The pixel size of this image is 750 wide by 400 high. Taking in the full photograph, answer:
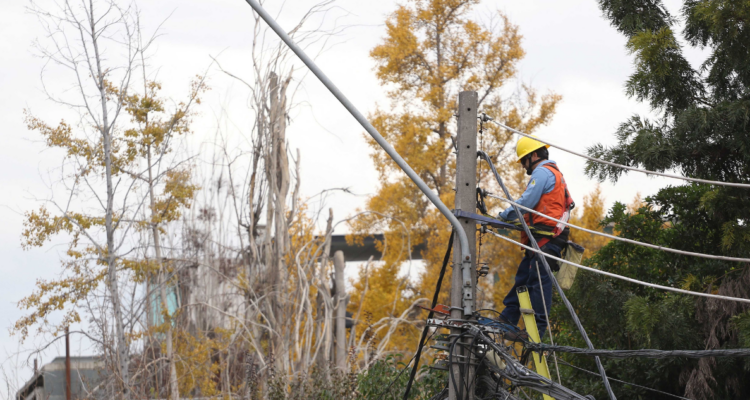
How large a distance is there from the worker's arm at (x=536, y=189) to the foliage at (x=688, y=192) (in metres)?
2.57

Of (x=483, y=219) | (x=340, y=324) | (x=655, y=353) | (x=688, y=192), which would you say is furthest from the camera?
(x=340, y=324)

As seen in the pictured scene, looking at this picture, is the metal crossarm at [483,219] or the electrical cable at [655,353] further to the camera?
the metal crossarm at [483,219]

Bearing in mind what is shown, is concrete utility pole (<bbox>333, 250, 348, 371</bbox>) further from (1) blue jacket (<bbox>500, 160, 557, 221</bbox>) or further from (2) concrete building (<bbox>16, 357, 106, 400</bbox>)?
(1) blue jacket (<bbox>500, 160, 557, 221</bbox>)

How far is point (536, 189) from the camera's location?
577cm

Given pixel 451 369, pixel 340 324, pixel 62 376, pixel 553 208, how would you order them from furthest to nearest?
pixel 62 376
pixel 340 324
pixel 553 208
pixel 451 369

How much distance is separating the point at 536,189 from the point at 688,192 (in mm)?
3970

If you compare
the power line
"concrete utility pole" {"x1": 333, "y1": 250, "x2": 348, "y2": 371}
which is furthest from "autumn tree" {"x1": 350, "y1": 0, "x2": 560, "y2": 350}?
the power line

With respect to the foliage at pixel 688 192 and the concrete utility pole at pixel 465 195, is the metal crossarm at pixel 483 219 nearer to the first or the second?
the concrete utility pole at pixel 465 195

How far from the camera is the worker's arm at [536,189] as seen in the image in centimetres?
577

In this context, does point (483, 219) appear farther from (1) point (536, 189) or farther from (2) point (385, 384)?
(2) point (385, 384)

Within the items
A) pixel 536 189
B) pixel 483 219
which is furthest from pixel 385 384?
pixel 536 189

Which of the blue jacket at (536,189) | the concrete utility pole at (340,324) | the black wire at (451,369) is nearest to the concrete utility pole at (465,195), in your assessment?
the black wire at (451,369)

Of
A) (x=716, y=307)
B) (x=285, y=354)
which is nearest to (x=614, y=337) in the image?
(x=716, y=307)

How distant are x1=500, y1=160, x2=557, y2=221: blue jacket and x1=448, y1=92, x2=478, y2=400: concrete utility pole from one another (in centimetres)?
32
